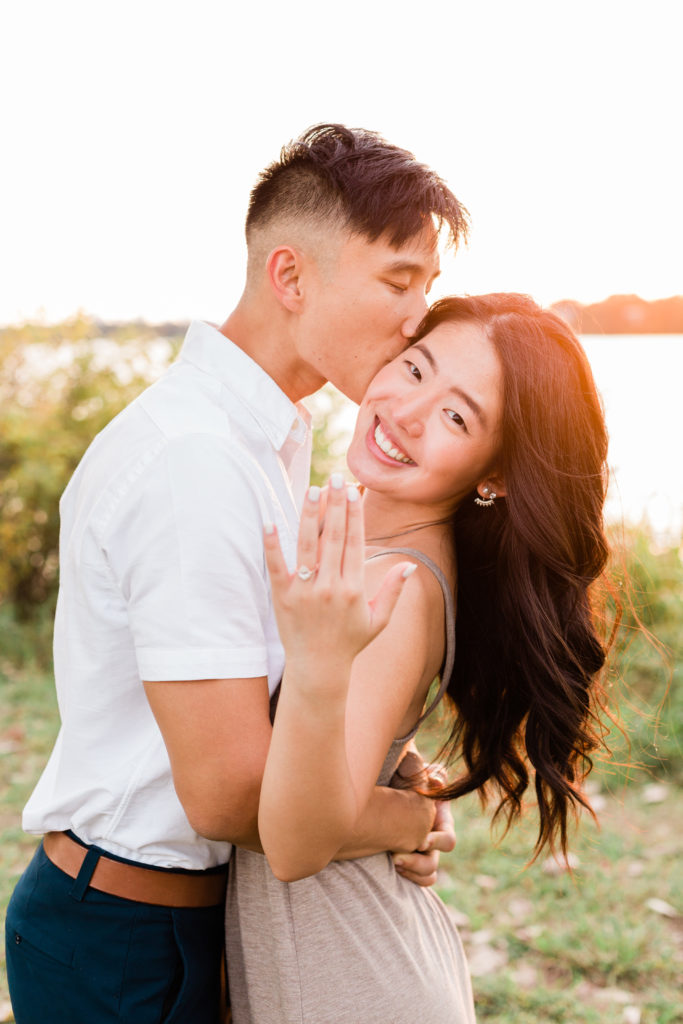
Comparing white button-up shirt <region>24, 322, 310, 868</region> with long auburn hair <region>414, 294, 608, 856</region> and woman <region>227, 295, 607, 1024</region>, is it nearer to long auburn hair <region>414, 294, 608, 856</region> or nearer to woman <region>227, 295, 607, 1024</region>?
woman <region>227, 295, 607, 1024</region>

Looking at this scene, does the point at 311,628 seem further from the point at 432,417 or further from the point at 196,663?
the point at 432,417

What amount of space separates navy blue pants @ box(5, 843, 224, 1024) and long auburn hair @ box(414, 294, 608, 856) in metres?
0.78

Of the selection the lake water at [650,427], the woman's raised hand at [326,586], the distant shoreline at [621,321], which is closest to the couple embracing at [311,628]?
the woman's raised hand at [326,586]

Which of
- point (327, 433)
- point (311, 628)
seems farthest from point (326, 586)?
point (327, 433)

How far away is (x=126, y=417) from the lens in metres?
1.98

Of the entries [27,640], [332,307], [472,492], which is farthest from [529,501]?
[27,640]

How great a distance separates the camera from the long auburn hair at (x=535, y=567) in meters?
2.49

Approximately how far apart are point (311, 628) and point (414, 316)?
128cm

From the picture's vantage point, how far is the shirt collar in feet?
7.07

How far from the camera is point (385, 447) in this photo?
98.7 inches

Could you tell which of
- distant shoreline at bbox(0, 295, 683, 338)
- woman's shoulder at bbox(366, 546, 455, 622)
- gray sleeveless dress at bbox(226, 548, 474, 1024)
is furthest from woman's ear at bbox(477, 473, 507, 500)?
distant shoreline at bbox(0, 295, 683, 338)

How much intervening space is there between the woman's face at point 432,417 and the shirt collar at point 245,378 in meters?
0.35

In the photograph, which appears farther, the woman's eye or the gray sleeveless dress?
the woman's eye

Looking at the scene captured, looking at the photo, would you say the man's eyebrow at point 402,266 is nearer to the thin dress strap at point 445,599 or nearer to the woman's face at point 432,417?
the woman's face at point 432,417
